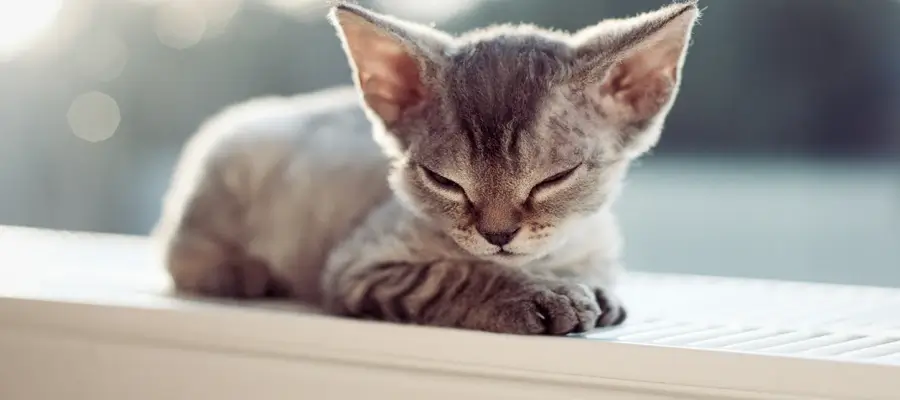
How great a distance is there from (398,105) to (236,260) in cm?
39

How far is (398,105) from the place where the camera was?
1057 millimetres

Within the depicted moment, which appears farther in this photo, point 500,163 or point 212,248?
point 212,248

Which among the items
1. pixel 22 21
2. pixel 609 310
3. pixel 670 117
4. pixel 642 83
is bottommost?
pixel 22 21

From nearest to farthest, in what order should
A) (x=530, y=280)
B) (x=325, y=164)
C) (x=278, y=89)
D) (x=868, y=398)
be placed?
(x=868, y=398) → (x=530, y=280) → (x=325, y=164) → (x=278, y=89)

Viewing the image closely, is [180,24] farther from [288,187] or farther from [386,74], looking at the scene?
[386,74]

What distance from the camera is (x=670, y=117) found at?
1.36 m

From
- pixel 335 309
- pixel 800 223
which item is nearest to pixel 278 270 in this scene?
pixel 335 309

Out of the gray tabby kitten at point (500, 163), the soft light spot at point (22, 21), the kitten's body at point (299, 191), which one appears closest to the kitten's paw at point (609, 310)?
the gray tabby kitten at point (500, 163)

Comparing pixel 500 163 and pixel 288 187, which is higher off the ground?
pixel 500 163

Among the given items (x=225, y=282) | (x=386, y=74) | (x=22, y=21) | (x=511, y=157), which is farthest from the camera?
(x=22, y=21)

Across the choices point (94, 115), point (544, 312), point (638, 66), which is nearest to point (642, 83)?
point (638, 66)

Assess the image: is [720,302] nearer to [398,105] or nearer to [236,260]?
[398,105]

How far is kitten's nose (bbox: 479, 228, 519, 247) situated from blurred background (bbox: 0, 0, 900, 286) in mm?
493

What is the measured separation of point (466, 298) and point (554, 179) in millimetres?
159
